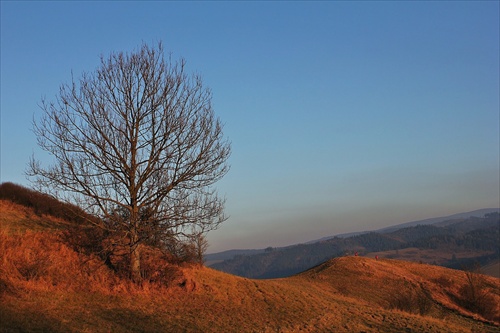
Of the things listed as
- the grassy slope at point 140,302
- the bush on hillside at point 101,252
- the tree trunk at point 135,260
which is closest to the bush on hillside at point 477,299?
the grassy slope at point 140,302

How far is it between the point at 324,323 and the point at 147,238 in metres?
8.43

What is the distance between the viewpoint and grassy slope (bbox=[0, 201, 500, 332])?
44.2 feet

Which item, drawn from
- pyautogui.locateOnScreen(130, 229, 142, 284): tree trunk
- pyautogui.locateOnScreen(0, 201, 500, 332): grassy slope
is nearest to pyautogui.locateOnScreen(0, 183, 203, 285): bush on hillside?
pyautogui.locateOnScreen(0, 201, 500, 332): grassy slope

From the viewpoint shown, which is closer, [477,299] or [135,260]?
[135,260]

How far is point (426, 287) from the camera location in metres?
36.6

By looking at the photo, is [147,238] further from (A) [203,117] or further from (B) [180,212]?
(A) [203,117]

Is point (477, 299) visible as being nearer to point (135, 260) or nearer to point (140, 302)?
point (135, 260)

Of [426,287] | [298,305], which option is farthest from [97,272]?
[426,287]

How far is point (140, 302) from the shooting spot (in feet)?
53.5

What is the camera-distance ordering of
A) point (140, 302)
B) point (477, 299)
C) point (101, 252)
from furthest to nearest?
point (477, 299), point (101, 252), point (140, 302)

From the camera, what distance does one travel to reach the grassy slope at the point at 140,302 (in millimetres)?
13461

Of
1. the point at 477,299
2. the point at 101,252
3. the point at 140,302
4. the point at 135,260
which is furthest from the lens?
the point at 477,299

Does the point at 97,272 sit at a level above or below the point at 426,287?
above

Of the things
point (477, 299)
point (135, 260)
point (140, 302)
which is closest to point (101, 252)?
point (135, 260)
